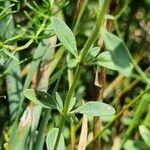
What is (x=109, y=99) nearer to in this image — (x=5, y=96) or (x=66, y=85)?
(x=66, y=85)

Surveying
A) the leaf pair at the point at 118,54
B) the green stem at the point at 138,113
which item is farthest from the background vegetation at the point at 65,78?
the leaf pair at the point at 118,54

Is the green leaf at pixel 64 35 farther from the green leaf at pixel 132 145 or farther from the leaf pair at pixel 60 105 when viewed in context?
the green leaf at pixel 132 145

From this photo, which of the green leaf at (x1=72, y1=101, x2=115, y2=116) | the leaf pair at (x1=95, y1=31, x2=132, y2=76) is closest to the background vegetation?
the green leaf at (x1=72, y1=101, x2=115, y2=116)

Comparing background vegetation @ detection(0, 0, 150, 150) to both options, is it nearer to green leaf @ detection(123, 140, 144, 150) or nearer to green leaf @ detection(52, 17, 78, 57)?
green leaf @ detection(123, 140, 144, 150)

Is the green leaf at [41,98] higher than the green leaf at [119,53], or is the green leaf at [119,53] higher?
the green leaf at [119,53]

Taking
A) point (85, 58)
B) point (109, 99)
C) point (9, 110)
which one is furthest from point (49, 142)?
point (109, 99)

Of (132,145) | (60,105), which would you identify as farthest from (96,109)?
(132,145)
